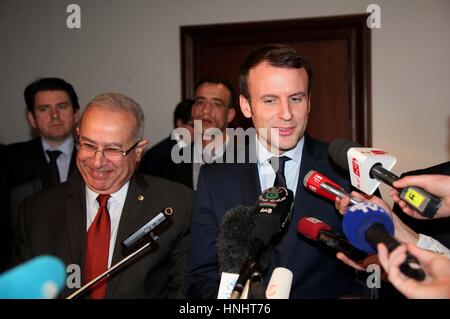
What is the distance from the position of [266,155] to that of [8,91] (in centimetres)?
358

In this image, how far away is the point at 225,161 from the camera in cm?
179

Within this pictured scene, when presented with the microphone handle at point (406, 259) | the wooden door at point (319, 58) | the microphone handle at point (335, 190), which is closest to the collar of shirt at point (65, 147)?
the wooden door at point (319, 58)

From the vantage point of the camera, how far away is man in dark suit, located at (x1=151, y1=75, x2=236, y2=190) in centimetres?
313

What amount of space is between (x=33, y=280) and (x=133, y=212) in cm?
119

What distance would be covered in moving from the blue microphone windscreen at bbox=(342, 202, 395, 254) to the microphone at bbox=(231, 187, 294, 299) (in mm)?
157

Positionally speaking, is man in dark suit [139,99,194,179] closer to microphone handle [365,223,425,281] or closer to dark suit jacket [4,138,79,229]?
dark suit jacket [4,138,79,229]

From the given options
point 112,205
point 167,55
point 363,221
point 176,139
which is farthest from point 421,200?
point 167,55

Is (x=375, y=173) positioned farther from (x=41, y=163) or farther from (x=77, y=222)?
(x=41, y=163)

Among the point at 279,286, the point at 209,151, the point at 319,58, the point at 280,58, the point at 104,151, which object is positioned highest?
the point at 319,58

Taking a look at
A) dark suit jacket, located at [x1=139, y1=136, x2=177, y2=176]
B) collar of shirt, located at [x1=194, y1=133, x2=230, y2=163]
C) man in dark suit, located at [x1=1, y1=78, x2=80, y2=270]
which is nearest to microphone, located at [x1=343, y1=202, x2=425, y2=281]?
collar of shirt, located at [x1=194, y1=133, x2=230, y2=163]

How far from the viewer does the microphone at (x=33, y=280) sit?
0.59 m

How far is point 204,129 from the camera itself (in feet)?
10.7

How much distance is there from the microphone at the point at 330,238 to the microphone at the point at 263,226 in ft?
0.50

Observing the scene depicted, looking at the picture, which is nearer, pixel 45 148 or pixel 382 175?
pixel 382 175
